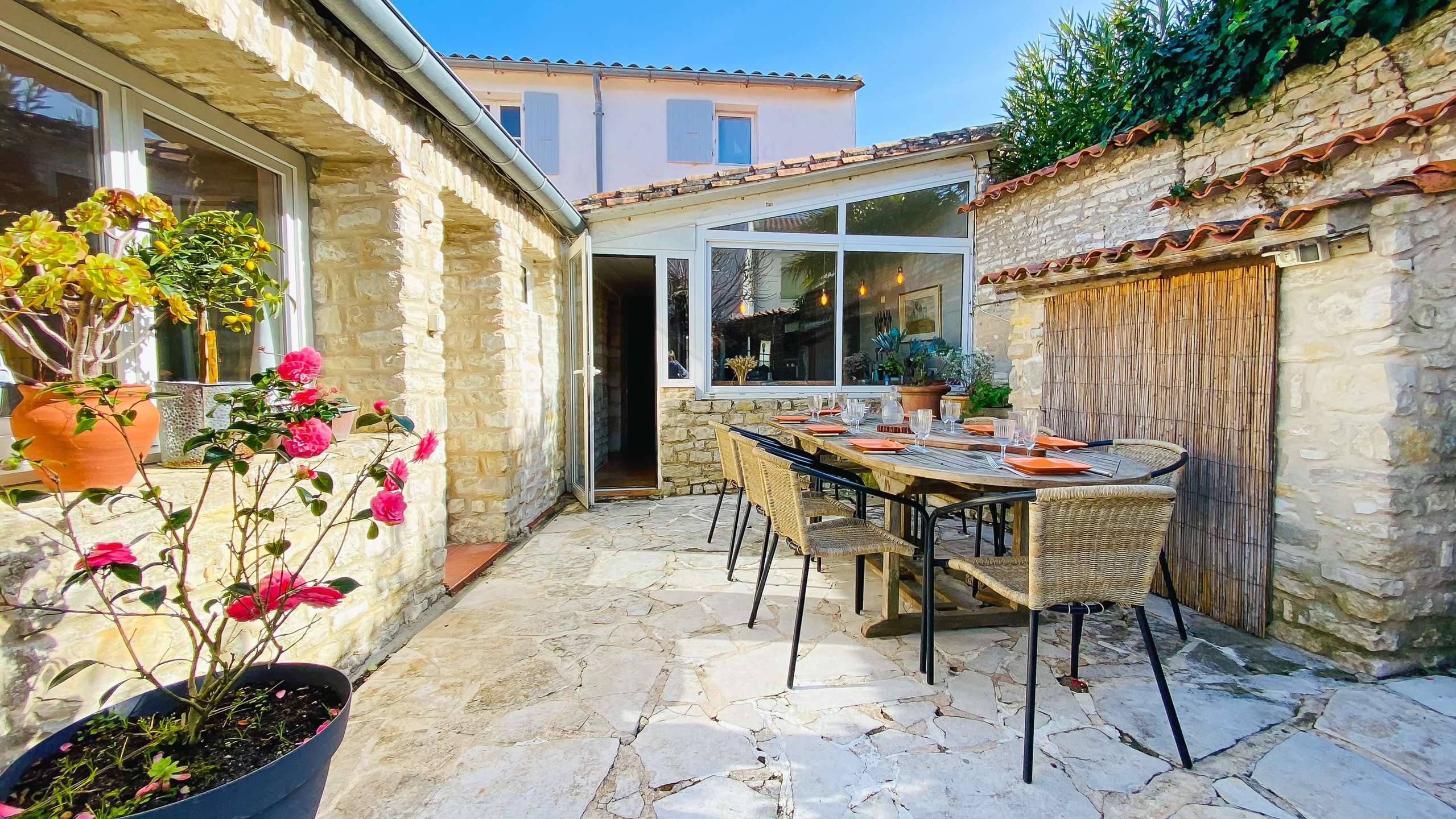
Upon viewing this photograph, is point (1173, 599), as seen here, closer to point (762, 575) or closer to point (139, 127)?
point (762, 575)

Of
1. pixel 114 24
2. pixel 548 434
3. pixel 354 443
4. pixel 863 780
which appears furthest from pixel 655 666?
pixel 548 434

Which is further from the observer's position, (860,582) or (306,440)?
(860,582)

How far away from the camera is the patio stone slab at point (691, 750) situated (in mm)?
1817

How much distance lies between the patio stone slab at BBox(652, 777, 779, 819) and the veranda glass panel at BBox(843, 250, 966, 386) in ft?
16.0

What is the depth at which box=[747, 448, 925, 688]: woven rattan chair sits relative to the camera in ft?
7.77

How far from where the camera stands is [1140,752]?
6.17 feet

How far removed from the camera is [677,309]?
5.81 m

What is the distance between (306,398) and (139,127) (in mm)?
1372

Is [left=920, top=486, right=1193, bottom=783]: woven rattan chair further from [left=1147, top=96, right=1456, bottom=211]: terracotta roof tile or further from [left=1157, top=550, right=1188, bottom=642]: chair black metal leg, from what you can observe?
[left=1147, top=96, right=1456, bottom=211]: terracotta roof tile

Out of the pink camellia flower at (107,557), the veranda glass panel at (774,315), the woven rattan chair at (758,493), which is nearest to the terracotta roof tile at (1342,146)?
the woven rattan chair at (758,493)

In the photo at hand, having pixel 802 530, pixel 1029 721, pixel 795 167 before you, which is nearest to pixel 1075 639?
pixel 1029 721

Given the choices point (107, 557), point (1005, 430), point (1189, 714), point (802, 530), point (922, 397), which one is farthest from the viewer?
point (922, 397)

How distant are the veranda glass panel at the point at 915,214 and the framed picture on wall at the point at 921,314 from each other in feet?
2.00

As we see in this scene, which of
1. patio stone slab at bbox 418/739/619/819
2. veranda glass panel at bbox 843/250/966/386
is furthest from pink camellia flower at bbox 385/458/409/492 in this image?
veranda glass panel at bbox 843/250/966/386
